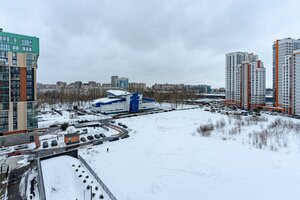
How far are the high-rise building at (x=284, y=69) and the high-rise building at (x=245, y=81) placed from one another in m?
3.25

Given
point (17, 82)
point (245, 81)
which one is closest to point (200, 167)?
point (17, 82)

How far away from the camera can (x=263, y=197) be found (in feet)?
21.2

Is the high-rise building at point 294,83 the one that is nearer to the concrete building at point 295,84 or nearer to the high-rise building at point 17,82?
the concrete building at point 295,84

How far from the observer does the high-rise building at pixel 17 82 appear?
12680 millimetres

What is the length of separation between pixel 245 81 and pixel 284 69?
729cm

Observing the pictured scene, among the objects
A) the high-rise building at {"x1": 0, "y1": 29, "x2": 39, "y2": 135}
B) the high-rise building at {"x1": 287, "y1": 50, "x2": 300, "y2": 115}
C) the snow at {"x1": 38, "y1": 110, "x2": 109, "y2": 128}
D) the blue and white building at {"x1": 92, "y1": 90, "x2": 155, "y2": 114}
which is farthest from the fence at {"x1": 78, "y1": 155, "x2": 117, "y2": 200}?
the high-rise building at {"x1": 287, "y1": 50, "x2": 300, "y2": 115}

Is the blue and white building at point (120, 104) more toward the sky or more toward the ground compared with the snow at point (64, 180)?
more toward the sky

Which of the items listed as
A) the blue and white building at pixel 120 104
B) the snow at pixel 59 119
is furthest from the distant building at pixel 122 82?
the snow at pixel 59 119

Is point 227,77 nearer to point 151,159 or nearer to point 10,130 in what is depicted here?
point 151,159

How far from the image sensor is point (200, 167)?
903 centimetres

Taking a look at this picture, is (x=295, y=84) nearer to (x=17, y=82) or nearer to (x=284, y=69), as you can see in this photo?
(x=284, y=69)

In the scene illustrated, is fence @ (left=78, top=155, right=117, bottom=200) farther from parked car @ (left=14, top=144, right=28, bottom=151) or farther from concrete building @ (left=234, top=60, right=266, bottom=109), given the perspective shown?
concrete building @ (left=234, top=60, right=266, bottom=109)

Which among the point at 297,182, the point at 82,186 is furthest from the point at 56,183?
the point at 297,182

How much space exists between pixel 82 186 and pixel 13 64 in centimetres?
1170
